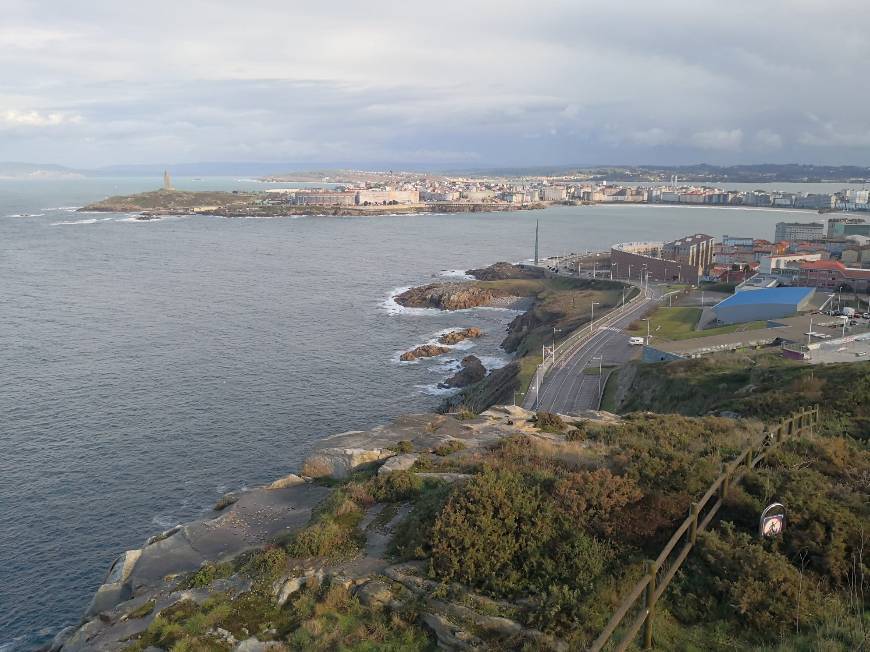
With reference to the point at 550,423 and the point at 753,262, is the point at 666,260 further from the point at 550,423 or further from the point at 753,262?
the point at 550,423

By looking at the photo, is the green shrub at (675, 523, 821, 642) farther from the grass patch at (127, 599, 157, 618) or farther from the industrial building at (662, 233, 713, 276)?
the industrial building at (662, 233, 713, 276)

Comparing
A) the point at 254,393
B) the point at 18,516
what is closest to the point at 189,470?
the point at 18,516

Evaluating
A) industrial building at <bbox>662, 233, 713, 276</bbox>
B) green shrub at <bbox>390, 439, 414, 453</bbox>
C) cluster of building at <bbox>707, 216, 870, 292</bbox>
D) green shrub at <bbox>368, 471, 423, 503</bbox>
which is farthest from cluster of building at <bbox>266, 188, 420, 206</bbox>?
green shrub at <bbox>368, 471, 423, 503</bbox>

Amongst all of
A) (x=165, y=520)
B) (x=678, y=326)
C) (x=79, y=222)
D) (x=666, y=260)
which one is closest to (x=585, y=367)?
(x=678, y=326)

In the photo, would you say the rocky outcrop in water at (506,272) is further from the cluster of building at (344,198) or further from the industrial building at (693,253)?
the cluster of building at (344,198)

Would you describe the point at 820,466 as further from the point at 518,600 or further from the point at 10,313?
the point at 10,313
